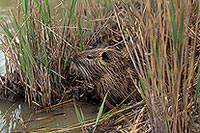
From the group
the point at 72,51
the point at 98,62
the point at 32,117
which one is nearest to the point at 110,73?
the point at 98,62

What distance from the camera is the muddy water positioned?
210 cm

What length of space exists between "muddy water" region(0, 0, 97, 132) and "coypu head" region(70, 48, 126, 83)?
32cm

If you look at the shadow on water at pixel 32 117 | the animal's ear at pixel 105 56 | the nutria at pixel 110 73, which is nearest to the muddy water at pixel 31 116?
the shadow on water at pixel 32 117

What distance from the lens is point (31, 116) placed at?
7.23 feet

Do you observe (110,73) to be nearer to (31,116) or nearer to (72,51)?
(72,51)

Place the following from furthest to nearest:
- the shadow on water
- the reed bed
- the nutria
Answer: the shadow on water, the nutria, the reed bed

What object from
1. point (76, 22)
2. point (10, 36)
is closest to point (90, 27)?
point (76, 22)

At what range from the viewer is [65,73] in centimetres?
243

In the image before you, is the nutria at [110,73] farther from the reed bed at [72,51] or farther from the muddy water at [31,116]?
the muddy water at [31,116]

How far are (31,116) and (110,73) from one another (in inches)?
29.7

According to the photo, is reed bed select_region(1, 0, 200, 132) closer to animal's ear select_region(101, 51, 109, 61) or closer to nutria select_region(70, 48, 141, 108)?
nutria select_region(70, 48, 141, 108)

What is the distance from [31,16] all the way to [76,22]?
0.45m

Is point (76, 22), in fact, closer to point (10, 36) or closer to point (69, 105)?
point (10, 36)

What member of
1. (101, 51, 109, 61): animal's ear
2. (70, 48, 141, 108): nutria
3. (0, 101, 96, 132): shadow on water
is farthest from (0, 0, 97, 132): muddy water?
(101, 51, 109, 61): animal's ear
